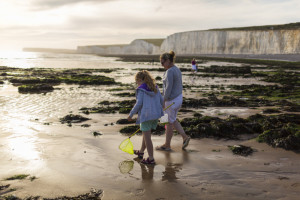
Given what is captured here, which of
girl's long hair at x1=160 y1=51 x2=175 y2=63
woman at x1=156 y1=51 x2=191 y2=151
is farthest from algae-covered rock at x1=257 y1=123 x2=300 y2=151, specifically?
girl's long hair at x1=160 y1=51 x2=175 y2=63

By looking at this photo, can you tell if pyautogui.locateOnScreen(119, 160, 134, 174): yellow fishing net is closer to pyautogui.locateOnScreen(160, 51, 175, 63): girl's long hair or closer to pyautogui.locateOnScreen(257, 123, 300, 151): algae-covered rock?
pyautogui.locateOnScreen(160, 51, 175, 63): girl's long hair

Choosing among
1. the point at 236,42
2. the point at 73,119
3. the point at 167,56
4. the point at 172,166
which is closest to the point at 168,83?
the point at 167,56

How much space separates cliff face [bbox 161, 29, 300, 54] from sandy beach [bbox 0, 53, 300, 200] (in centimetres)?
8079

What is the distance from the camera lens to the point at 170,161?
5.22 m

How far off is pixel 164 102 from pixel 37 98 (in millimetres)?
9337

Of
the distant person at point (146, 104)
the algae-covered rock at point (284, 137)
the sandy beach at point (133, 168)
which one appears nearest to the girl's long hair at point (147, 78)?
the distant person at point (146, 104)

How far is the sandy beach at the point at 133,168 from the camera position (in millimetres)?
3881

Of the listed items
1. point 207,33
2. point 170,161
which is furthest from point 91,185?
point 207,33

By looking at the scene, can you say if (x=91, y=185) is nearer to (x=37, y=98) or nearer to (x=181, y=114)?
(x=181, y=114)

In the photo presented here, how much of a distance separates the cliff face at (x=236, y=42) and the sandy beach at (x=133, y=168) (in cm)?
8079

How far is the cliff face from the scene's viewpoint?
78.9 metres

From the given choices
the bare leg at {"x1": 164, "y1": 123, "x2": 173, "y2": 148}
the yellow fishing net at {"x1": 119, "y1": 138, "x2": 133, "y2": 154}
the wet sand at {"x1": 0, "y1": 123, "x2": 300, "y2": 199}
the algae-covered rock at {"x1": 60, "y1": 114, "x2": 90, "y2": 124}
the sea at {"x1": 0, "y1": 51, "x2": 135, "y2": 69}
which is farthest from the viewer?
the sea at {"x1": 0, "y1": 51, "x2": 135, "y2": 69}

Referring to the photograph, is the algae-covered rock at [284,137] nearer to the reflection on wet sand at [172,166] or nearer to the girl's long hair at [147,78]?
the reflection on wet sand at [172,166]

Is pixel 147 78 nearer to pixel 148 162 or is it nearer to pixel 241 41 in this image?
pixel 148 162
